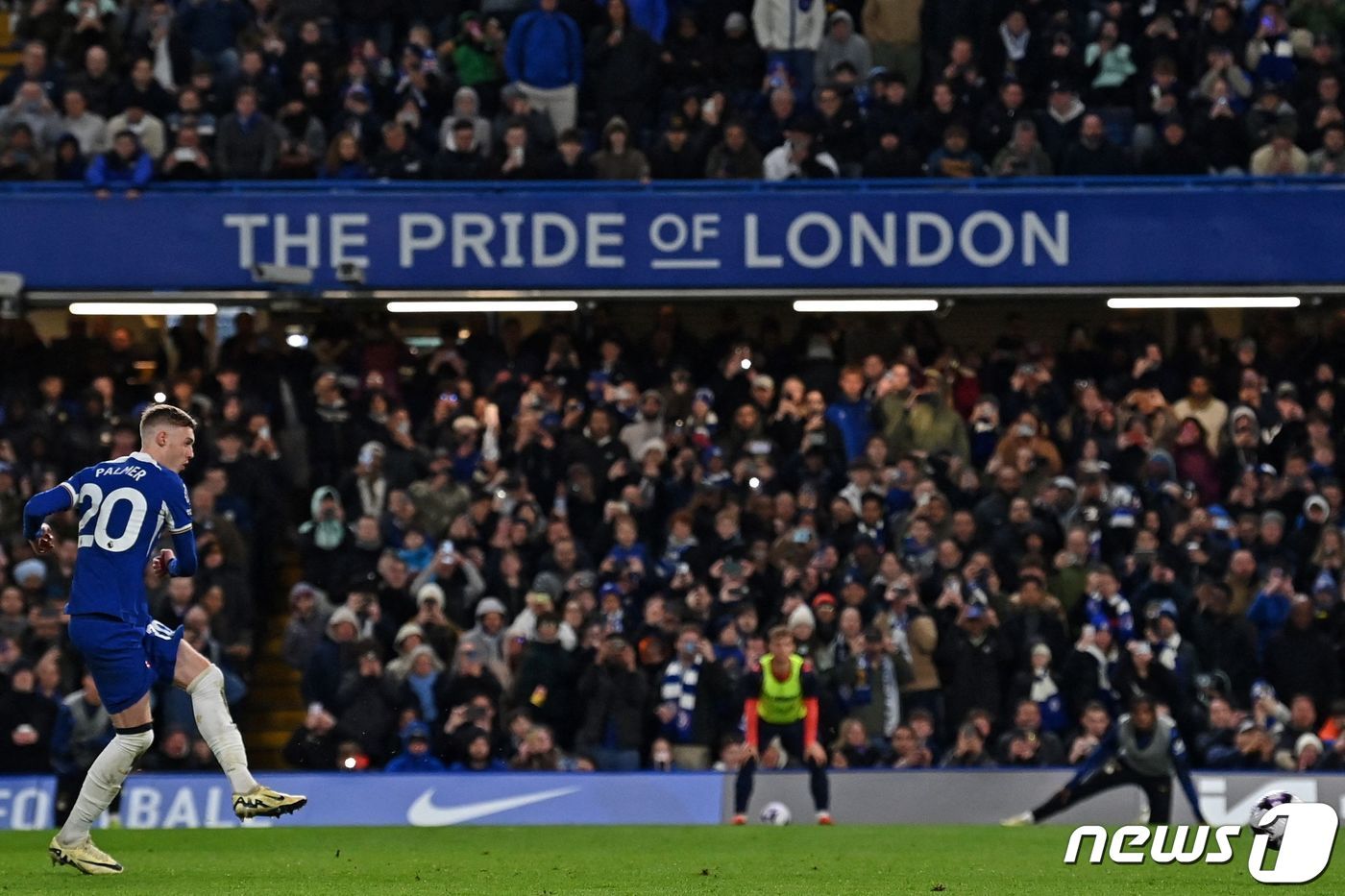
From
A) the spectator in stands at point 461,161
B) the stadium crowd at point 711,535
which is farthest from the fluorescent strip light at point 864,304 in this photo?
the spectator in stands at point 461,161

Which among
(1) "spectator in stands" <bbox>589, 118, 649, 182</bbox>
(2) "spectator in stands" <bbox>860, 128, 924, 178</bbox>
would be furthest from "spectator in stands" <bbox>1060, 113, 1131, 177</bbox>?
(1) "spectator in stands" <bbox>589, 118, 649, 182</bbox>

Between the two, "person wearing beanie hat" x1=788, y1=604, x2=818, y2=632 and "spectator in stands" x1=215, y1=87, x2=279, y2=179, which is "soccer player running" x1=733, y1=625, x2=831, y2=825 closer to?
"person wearing beanie hat" x1=788, y1=604, x2=818, y2=632

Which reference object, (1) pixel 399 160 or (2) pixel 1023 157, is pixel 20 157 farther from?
(2) pixel 1023 157

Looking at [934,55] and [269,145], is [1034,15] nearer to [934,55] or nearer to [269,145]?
[934,55]

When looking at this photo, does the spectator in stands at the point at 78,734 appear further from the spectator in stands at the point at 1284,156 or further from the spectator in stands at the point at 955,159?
the spectator in stands at the point at 1284,156

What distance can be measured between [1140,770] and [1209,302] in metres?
5.70

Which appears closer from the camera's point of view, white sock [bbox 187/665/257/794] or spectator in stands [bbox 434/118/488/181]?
white sock [bbox 187/665/257/794]

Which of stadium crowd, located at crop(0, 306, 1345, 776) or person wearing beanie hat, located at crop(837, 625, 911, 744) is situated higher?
stadium crowd, located at crop(0, 306, 1345, 776)

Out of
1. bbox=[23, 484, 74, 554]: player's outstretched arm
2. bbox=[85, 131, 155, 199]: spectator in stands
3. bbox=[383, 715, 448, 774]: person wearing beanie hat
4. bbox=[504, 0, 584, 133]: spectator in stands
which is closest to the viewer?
bbox=[23, 484, 74, 554]: player's outstretched arm

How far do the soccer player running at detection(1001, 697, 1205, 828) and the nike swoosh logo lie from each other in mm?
3209

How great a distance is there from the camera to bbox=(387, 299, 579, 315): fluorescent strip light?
809 inches

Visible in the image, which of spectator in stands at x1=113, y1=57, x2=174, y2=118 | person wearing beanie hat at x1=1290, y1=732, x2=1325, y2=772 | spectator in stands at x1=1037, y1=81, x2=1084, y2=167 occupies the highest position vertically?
spectator in stands at x1=113, y1=57, x2=174, y2=118

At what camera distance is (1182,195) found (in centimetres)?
1984

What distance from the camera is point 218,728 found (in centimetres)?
1027
